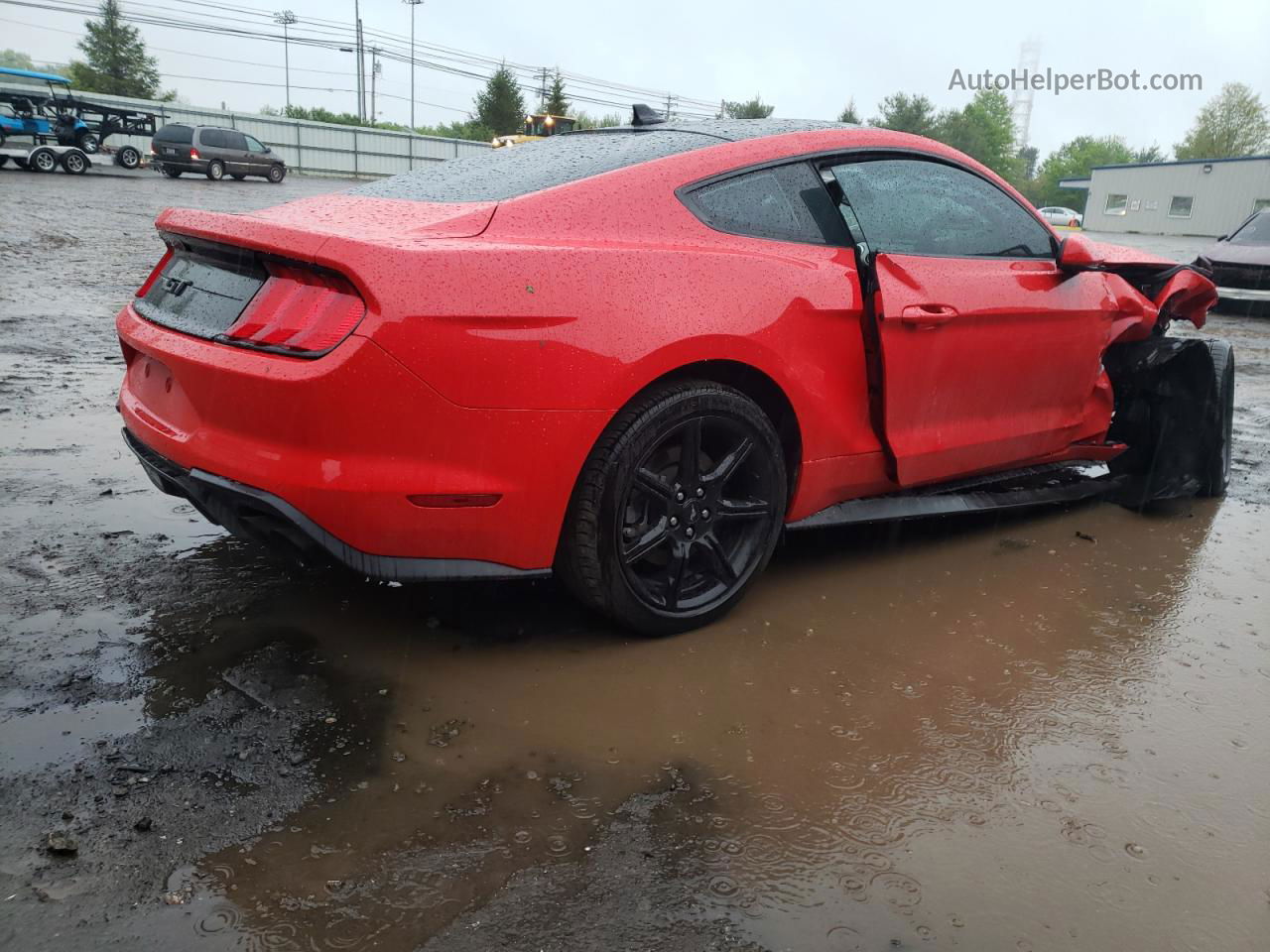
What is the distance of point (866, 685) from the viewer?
9.34ft

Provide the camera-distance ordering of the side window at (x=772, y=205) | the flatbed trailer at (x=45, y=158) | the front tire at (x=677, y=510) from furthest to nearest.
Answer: the flatbed trailer at (x=45, y=158), the side window at (x=772, y=205), the front tire at (x=677, y=510)

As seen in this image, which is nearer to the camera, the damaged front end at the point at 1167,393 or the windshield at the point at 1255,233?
the damaged front end at the point at 1167,393

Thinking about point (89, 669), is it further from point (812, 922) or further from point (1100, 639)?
point (1100, 639)

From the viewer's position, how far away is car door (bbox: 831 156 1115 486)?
3312mm

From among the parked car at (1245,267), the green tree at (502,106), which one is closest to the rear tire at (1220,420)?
the parked car at (1245,267)

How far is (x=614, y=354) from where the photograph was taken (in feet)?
8.61

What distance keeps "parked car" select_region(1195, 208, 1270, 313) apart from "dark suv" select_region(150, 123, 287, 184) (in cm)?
2466

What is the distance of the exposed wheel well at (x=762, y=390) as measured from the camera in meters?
2.88

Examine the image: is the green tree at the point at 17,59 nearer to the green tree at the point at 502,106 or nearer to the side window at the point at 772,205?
the green tree at the point at 502,106

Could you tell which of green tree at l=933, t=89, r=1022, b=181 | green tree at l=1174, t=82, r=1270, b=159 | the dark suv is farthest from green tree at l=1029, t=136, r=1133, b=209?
the dark suv

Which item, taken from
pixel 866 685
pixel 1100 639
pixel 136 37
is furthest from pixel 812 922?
pixel 136 37

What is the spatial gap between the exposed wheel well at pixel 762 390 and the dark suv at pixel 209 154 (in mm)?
28269

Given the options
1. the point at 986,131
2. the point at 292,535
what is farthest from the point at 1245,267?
the point at 986,131

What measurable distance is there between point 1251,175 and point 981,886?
53.0m
